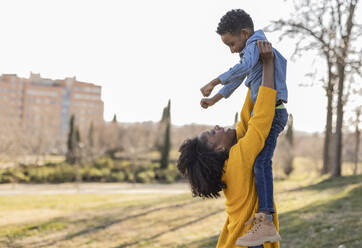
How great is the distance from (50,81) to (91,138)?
39.7m

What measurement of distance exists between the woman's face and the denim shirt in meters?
0.26

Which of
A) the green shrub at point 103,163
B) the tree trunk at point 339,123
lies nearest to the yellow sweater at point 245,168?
the tree trunk at point 339,123

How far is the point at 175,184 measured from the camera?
37.1 meters

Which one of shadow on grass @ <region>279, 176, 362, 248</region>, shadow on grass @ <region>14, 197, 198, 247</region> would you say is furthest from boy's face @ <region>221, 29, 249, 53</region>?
shadow on grass @ <region>14, 197, 198, 247</region>

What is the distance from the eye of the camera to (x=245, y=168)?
7.29 ft

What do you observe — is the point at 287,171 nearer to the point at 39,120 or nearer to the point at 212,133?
the point at 39,120

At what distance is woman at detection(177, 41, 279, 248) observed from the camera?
216cm

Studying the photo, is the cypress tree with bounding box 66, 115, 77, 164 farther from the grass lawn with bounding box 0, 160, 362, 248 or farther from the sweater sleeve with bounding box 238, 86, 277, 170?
the sweater sleeve with bounding box 238, 86, 277, 170

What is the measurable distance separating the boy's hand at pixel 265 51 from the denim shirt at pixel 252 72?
0.08 ft

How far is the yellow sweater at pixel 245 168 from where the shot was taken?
2150 mm

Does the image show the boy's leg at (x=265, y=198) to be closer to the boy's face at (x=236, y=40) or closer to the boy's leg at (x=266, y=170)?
the boy's leg at (x=266, y=170)

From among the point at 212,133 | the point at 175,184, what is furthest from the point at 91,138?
the point at 212,133

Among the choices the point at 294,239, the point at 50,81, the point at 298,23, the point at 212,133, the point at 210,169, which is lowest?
the point at 294,239

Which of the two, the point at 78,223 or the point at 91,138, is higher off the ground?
the point at 91,138
